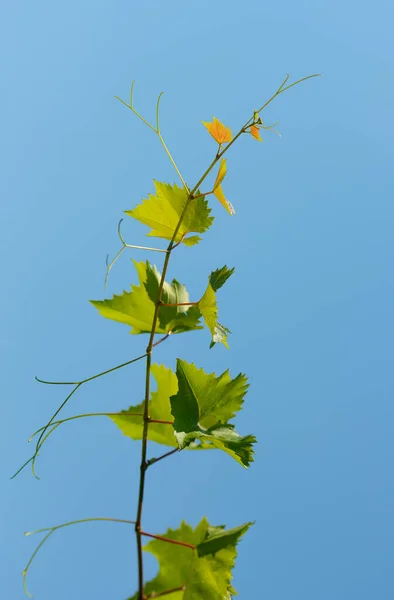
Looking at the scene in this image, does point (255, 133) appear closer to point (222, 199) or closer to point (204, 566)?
point (222, 199)

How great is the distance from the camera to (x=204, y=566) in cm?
61

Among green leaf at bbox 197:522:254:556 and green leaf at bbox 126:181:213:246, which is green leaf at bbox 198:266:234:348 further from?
green leaf at bbox 197:522:254:556

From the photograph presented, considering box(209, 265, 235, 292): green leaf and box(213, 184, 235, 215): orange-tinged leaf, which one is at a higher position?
box(213, 184, 235, 215): orange-tinged leaf

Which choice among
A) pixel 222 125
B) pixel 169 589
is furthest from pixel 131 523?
pixel 222 125

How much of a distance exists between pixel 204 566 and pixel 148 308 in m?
0.25

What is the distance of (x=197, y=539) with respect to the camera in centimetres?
65

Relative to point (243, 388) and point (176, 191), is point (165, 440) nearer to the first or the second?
point (243, 388)

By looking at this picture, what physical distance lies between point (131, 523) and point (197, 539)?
0.38 ft

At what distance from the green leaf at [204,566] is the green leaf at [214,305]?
17 cm

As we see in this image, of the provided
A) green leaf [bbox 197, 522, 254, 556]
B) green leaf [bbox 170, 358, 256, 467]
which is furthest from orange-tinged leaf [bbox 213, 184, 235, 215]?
green leaf [bbox 197, 522, 254, 556]

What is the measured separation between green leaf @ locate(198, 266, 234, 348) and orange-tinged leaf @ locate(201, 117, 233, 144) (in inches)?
4.4

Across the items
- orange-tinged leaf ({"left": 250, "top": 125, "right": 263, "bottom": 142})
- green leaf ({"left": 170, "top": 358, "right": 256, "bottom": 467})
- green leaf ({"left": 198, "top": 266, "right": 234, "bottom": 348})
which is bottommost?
green leaf ({"left": 170, "top": 358, "right": 256, "bottom": 467})

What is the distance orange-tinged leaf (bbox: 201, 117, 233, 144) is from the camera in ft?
1.88

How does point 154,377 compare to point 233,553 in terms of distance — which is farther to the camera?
point 154,377
